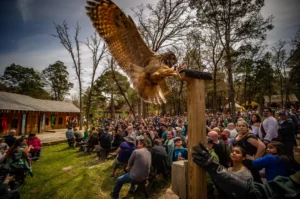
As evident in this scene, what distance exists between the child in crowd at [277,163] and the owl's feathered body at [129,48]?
6.98 ft

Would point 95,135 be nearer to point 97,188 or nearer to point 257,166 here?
point 97,188

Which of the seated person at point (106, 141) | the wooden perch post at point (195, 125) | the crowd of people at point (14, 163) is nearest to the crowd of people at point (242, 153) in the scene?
the wooden perch post at point (195, 125)

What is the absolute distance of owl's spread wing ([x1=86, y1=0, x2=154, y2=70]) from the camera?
11.7 feet

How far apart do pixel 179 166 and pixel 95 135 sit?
8.33 meters

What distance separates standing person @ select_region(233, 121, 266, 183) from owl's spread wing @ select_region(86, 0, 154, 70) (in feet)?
8.64

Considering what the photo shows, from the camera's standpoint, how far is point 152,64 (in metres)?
3.29

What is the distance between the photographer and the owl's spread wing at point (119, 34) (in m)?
3.56

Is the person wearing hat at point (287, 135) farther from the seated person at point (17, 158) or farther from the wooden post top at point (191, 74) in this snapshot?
the seated person at point (17, 158)

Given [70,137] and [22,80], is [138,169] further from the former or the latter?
[22,80]

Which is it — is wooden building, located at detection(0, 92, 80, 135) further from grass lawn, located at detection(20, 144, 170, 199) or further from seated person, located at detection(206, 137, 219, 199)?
seated person, located at detection(206, 137, 219, 199)

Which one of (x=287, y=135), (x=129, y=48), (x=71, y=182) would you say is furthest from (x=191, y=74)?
(x=71, y=182)

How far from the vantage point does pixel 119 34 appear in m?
3.77

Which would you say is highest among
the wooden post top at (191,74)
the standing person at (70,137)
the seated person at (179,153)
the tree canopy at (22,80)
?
the tree canopy at (22,80)

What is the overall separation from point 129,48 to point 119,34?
44 centimetres
